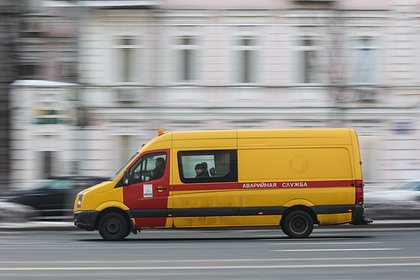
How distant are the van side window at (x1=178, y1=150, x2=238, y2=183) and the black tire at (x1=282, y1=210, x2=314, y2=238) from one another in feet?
4.06

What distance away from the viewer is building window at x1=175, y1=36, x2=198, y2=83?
31.0m

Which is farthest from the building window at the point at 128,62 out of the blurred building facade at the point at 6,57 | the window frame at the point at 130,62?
the blurred building facade at the point at 6,57

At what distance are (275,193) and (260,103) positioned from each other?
13.8 meters

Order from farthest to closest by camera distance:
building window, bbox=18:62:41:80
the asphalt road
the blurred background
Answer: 1. building window, bbox=18:62:41:80
2. the blurred background
3. the asphalt road

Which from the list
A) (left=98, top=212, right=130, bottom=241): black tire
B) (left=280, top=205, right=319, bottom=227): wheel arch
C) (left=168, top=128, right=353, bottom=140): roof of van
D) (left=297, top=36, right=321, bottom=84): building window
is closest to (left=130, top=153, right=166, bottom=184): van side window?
(left=168, top=128, right=353, bottom=140): roof of van

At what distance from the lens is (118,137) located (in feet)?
103

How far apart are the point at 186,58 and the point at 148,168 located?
1380 cm

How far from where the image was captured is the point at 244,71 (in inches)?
1227

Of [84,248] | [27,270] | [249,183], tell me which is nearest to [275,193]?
[249,183]

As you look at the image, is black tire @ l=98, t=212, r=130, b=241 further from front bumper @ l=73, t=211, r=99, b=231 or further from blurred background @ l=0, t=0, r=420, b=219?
blurred background @ l=0, t=0, r=420, b=219

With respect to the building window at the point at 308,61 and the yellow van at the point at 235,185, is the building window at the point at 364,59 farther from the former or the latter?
the yellow van at the point at 235,185

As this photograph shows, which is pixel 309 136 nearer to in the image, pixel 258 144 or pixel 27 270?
pixel 258 144

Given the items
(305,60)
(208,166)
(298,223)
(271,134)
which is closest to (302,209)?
(298,223)

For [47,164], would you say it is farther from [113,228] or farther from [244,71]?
[113,228]
